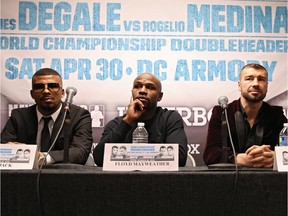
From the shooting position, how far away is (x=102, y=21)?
361cm

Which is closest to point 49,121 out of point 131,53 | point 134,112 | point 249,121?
point 134,112

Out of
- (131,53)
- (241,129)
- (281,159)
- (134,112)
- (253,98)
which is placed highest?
(131,53)

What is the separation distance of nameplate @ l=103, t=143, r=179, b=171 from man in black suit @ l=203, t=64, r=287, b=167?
91 cm

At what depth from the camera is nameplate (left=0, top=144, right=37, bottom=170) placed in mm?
1742

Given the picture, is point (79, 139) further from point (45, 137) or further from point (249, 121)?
point (249, 121)

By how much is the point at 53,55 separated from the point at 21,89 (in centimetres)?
38

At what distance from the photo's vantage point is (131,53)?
141 inches

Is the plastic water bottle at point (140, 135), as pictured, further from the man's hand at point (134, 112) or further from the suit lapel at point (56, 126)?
the suit lapel at point (56, 126)

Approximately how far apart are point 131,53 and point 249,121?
1158 mm

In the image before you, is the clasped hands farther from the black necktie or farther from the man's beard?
the black necktie

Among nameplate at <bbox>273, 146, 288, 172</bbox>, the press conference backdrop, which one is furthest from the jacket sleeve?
nameplate at <bbox>273, 146, 288, 172</bbox>
